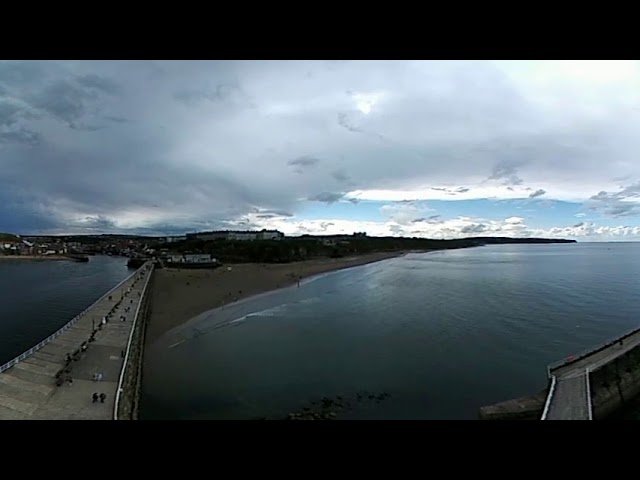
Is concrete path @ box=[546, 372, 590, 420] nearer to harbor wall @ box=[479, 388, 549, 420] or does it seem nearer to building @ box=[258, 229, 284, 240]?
harbor wall @ box=[479, 388, 549, 420]

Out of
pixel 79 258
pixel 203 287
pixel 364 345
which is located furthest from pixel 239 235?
pixel 364 345

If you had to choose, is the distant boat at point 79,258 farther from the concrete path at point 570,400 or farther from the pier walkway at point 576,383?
the concrete path at point 570,400

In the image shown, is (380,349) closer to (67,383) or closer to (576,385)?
(576,385)

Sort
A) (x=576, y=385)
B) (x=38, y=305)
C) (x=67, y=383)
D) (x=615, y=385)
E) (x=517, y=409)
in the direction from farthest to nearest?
(x=38, y=305)
(x=615, y=385)
(x=576, y=385)
(x=517, y=409)
(x=67, y=383)

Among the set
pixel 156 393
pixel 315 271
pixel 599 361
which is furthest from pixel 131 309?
pixel 315 271

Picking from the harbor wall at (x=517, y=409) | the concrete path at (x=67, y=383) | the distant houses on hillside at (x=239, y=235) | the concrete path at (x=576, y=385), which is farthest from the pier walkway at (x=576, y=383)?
the distant houses on hillside at (x=239, y=235)

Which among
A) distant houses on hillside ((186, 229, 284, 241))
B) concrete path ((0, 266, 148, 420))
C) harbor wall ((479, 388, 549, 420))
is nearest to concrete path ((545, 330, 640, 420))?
harbor wall ((479, 388, 549, 420))
